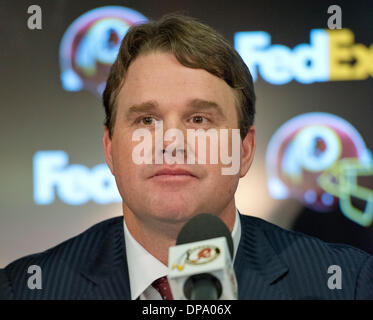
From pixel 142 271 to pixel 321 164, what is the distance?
1.16 m

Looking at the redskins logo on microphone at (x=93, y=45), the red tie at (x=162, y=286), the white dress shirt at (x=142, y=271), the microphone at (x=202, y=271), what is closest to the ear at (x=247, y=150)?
the white dress shirt at (x=142, y=271)

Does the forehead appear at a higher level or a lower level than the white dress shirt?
higher

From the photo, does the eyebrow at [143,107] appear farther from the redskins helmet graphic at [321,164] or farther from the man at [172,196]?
the redskins helmet graphic at [321,164]

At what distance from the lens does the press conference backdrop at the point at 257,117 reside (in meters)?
3.15

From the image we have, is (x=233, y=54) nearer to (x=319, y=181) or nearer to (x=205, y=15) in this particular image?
(x=205, y=15)

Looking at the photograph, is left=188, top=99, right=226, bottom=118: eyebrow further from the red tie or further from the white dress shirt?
the red tie

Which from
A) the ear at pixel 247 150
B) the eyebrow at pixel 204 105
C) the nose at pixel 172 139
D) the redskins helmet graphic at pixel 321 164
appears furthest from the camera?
the redskins helmet graphic at pixel 321 164

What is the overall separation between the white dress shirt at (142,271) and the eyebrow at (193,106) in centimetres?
63

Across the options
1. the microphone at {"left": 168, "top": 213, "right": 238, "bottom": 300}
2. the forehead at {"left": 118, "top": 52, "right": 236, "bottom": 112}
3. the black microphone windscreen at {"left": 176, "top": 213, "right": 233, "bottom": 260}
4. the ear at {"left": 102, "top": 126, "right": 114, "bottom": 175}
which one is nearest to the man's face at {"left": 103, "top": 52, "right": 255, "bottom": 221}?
the forehead at {"left": 118, "top": 52, "right": 236, "bottom": 112}

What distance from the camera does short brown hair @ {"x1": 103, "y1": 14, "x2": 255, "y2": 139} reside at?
264 cm

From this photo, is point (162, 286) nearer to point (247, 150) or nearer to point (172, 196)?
point (172, 196)

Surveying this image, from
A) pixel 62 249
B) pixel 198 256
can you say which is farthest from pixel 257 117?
pixel 198 256

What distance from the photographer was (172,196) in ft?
8.06

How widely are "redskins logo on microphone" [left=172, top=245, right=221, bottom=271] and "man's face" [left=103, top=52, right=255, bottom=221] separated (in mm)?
942
